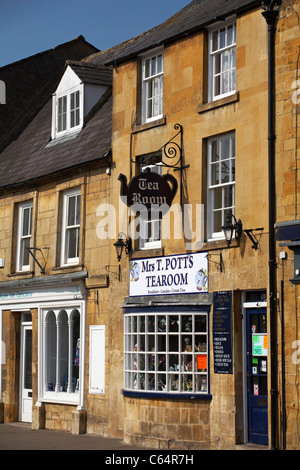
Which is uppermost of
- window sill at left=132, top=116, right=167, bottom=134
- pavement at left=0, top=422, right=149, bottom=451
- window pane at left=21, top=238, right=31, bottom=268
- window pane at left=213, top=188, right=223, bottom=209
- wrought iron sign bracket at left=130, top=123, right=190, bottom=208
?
window sill at left=132, top=116, right=167, bottom=134

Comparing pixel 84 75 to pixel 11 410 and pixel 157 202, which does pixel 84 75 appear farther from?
pixel 11 410

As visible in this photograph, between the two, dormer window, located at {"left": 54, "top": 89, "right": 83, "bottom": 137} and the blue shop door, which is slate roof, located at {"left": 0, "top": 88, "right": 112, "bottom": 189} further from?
the blue shop door

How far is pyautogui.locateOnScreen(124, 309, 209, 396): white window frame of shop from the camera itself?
50.1 feet

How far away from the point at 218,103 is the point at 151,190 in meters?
2.18

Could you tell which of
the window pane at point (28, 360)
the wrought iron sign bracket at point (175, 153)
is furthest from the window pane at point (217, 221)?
the window pane at point (28, 360)

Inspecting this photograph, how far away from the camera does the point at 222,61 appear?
51.7ft

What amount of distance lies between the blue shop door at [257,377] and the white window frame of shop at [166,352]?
0.97 m

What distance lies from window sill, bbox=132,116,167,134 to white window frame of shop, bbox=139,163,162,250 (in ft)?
2.66

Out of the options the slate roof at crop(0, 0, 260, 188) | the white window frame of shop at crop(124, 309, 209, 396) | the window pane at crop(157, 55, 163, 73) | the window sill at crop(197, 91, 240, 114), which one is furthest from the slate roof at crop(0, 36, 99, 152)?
the window sill at crop(197, 91, 240, 114)

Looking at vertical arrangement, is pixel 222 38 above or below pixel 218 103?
above

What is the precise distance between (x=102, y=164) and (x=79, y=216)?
1684 millimetres

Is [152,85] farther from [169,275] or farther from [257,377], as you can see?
[257,377]

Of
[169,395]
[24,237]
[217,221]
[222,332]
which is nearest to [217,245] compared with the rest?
[217,221]

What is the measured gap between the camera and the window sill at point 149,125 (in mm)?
16703
